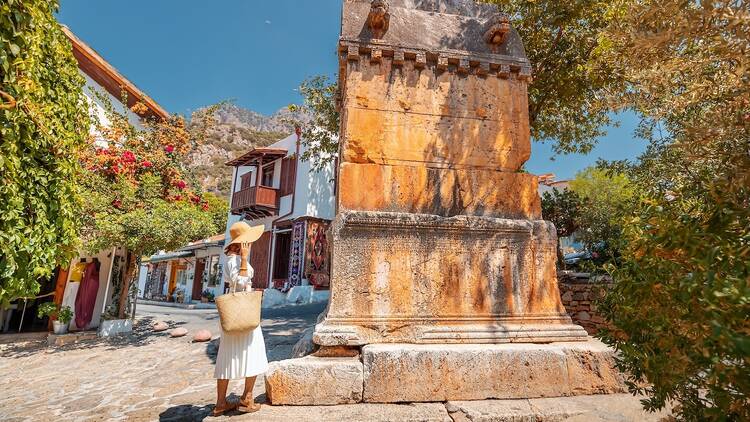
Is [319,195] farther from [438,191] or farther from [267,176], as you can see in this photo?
[438,191]

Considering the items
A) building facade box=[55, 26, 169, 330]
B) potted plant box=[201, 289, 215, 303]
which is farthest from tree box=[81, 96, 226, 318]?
potted plant box=[201, 289, 215, 303]

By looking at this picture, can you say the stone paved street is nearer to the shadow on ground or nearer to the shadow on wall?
the shadow on ground

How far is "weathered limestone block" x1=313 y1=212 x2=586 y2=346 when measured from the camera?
3.68 meters

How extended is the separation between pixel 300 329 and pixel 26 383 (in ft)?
16.4

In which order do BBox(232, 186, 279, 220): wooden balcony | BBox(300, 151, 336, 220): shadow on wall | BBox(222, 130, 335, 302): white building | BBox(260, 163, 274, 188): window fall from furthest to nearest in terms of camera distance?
BBox(260, 163, 274, 188): window → BBox(232, 186, 279, 220): wooden balcony → BBox(300, 151, 336, 220): shadow on wall → BBox(222, 130, 335, 302): white building

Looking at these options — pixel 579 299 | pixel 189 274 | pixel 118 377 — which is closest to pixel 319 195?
pixel 579 299

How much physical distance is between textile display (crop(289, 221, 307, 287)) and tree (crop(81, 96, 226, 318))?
17.2ft

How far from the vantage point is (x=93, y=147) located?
1016 centimetres

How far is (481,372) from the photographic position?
3.45 m

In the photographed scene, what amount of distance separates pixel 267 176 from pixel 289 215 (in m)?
3.79

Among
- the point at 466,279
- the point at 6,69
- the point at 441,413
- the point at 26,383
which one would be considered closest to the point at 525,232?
the point at 466,279

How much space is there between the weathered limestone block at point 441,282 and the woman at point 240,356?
0.62 metres

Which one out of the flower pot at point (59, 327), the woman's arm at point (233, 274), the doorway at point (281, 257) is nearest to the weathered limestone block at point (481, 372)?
the woman's arm at point (233, 274)

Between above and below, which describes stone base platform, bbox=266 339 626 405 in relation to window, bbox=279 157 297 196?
below
